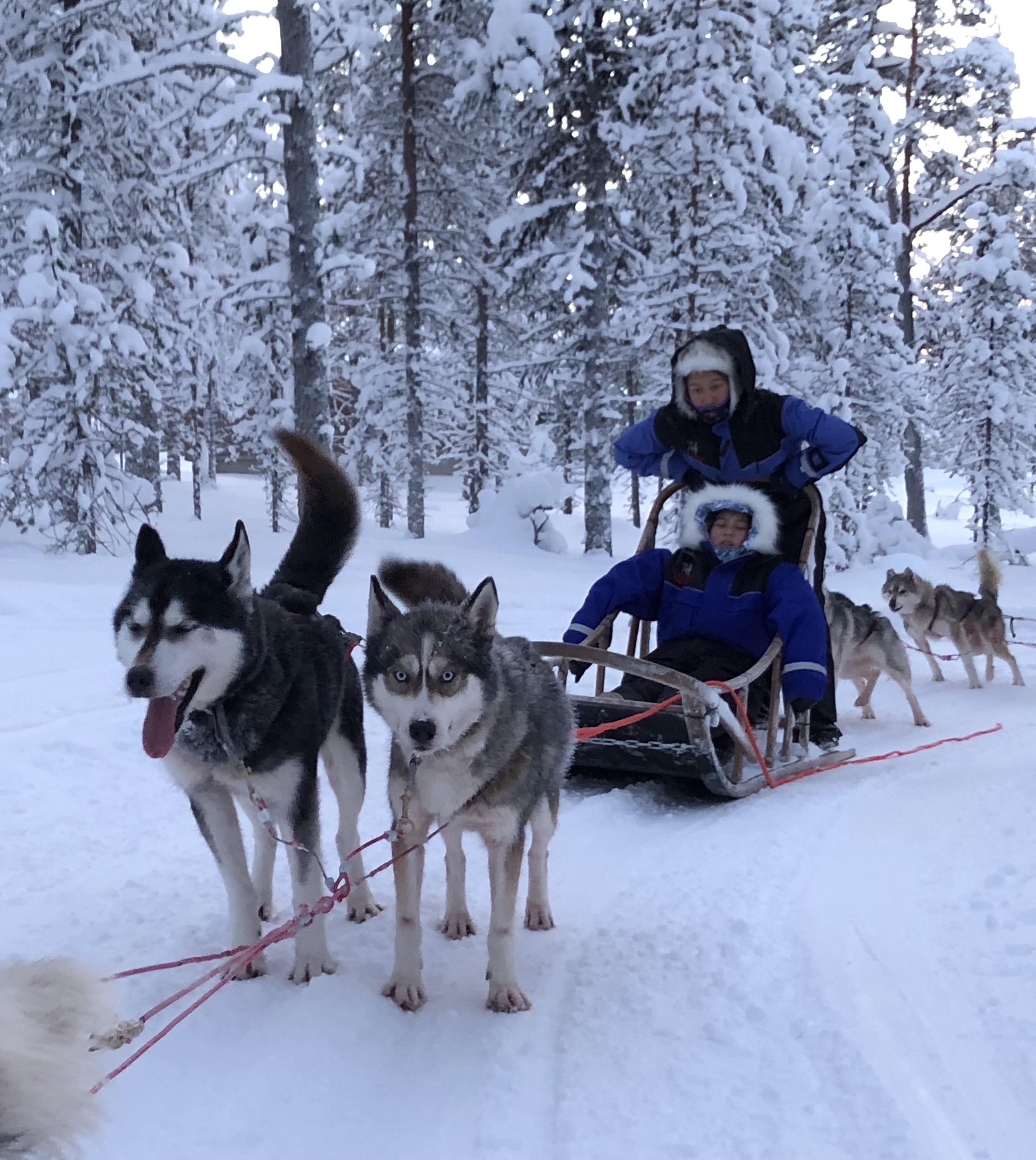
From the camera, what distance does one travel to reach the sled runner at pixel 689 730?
4.18 m

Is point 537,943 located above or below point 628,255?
below

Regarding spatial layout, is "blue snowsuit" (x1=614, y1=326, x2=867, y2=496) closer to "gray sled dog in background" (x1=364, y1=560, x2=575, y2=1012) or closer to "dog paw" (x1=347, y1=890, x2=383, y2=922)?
"gray sled dog in background" (x1=364, y1=560, x2=575, y2=1012)

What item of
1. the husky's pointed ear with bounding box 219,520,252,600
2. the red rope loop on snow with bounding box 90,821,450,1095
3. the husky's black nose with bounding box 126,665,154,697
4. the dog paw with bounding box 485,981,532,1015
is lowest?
the dog paw with bounding box 485,981,532,1015

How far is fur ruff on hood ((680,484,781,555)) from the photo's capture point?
5.16 m

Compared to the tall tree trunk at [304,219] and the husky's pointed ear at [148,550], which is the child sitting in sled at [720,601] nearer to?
the husky's pointed ear at [148,550]

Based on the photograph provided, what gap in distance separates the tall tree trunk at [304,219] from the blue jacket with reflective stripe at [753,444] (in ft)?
17.0

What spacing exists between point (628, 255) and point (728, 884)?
13.3 meters

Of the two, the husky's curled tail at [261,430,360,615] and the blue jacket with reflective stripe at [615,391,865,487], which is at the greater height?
the blue jacket with reflective stripe at [615,391,865,487]

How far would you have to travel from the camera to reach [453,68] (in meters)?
15.0

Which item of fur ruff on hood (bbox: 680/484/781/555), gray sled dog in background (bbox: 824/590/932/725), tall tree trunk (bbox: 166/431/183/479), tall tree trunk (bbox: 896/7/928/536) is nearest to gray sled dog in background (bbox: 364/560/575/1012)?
fur ruff on hood (bbox: 680/484/781/555)

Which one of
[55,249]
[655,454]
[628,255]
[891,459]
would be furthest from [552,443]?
[655,454]

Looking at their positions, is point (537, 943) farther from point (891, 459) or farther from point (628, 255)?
point (891, 459)

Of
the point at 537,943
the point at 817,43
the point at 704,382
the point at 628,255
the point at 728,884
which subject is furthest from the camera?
the point at 817,43

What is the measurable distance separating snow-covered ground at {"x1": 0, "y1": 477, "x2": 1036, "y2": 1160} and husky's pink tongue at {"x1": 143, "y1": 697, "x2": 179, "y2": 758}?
760 millimetres
